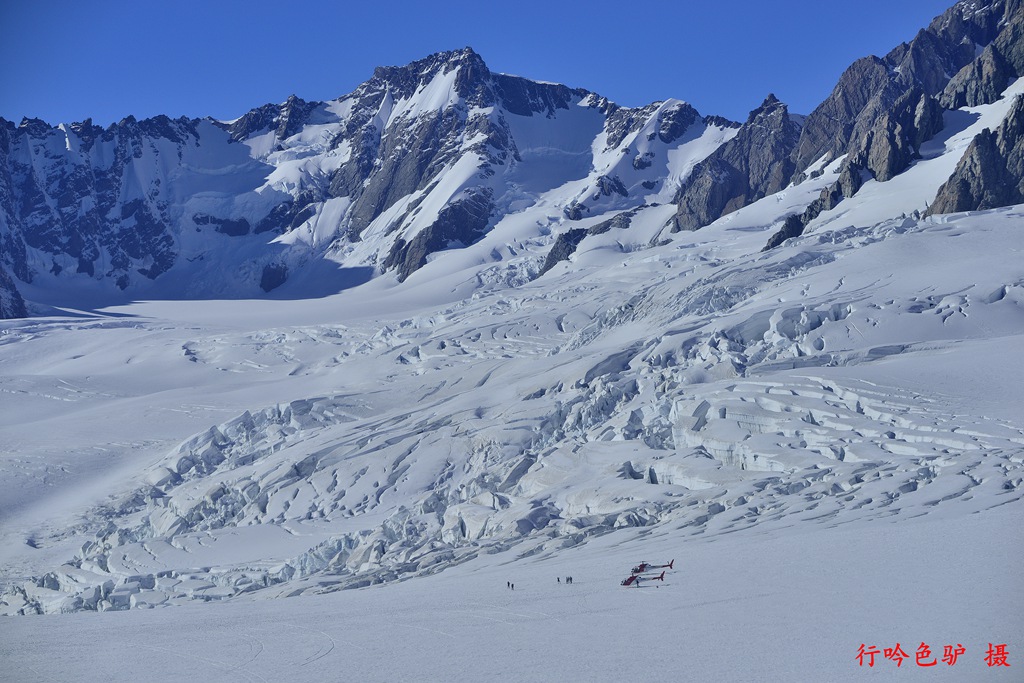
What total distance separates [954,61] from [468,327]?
381 feet

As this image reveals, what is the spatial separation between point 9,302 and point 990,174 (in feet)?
423

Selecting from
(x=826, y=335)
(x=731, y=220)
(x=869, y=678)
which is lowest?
(x=869, y=678)

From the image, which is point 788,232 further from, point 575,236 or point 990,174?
point 575,236

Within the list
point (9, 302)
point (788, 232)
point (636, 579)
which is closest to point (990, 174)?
point (788, 232)

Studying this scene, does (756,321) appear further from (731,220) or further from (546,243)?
(546,243)

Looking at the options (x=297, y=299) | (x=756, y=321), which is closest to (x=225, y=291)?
(x=297, y=299)

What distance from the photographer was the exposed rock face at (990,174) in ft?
295

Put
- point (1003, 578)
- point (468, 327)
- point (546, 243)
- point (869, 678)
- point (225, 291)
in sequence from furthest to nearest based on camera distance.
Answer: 1. point (225, 291)
2. point (546, 243)
3. point (468, 327)
4. point (1003, 578)
5. point (869, 678)

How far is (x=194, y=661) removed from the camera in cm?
2189

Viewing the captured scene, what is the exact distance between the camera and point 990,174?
301 feet

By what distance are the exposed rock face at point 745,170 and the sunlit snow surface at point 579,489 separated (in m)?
53.9

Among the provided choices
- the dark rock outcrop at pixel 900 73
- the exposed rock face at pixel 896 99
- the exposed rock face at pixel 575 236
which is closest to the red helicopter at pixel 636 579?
the exposed rock face at pixel 896 99

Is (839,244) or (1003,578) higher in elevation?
(839,244)

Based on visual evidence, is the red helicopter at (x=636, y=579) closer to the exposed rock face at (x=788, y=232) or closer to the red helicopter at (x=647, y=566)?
the red helicopter at (x=647, y=566)
